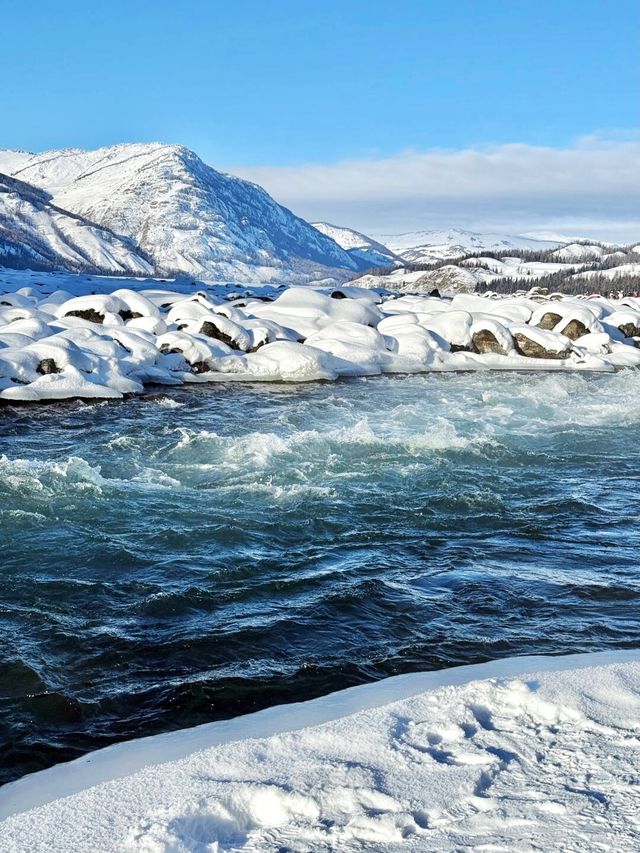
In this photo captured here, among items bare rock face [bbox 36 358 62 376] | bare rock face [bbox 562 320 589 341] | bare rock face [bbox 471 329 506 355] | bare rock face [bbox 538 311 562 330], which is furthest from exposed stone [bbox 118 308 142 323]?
bare rock face [bbox 562 320 589 341]

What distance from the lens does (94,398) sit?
1988cm

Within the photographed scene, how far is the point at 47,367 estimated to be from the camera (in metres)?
20.4

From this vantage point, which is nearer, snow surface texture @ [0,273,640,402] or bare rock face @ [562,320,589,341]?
snow surface texture @ [0,273,640,402]

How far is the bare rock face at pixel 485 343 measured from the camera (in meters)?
29.1

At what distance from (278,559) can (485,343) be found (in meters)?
21.9

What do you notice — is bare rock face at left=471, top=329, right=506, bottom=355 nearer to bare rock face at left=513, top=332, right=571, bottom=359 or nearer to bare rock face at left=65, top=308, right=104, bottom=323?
bare rock face at left=513, top=332, right=571, bottom=359

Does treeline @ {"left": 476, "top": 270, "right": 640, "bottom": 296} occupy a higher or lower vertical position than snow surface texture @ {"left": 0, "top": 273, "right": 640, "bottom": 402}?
higher

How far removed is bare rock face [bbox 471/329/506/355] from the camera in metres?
29.1

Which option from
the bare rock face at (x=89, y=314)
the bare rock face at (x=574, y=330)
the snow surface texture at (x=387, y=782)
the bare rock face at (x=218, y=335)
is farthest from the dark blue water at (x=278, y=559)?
the bare rock face at (x=574, y=330)

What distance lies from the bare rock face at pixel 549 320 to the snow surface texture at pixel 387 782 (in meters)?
29.8

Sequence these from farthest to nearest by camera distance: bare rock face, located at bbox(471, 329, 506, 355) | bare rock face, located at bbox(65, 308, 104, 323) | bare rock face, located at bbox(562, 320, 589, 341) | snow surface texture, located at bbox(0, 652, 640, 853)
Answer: bare rock face, located at bbox(562, 320, 589, 341) → bare rock face, located at bbox(471, 329, 506, 355) → bare rock face, located at bbox(65, 308, 104, 323) → snow surface texture, located at bbox(0, 652, 640, 853)

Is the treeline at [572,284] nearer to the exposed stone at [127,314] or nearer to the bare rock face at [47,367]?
the exposed stone at [127,314]

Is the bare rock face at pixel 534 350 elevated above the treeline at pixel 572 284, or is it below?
below

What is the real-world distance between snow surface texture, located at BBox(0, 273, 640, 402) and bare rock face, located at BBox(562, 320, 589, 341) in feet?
0.18
